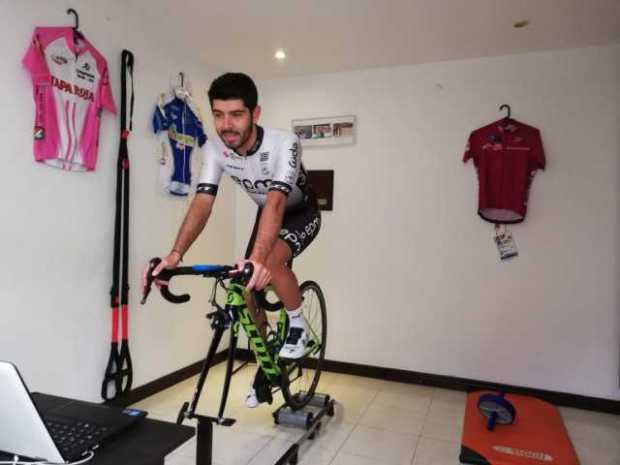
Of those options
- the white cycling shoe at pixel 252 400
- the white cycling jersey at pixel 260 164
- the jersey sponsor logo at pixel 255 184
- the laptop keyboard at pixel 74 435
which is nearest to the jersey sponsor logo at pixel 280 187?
the white cycling jersey at pixel 260 164

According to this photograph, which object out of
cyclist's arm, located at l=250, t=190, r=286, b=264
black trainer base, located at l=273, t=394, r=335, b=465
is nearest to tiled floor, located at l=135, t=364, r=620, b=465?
black trainer base, located at l=273, t=394, r=335, b=465

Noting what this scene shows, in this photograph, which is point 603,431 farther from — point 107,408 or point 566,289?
point 107,408

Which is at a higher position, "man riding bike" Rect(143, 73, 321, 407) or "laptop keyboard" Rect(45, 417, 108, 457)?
"man riding bike" Rect(143, 73, 321, 407)

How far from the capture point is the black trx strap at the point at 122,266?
2.59 meters

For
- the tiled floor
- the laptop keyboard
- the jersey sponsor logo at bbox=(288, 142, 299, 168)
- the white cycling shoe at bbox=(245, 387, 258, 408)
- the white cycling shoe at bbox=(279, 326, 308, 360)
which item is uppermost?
the jersey sponsor logo at bbox=(288, 142, 299, 168)

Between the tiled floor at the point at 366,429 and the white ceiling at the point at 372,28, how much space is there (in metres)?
2.43

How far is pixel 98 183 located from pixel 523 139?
9.09 ft

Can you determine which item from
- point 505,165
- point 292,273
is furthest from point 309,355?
point 505,165

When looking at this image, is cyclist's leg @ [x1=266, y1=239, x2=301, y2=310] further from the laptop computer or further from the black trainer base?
the laptop computer

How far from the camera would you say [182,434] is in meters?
0.77

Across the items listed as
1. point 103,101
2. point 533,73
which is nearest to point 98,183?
point 103,101

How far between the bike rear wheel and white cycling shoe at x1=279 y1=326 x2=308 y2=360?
0.05m

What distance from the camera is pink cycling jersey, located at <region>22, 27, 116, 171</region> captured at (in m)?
2.13

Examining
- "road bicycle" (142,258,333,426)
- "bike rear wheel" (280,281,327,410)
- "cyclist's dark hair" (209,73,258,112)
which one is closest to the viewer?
"road bicycle" (142,258,333,426)
